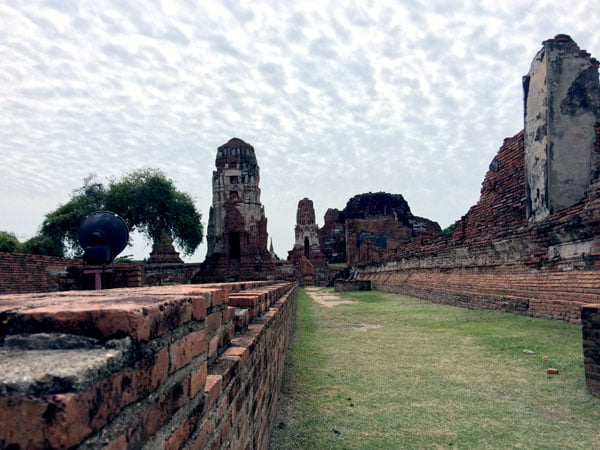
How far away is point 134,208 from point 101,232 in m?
25.8

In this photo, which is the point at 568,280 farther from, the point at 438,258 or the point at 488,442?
the point at 438,258

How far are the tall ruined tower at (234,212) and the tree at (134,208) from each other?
7.32 meters

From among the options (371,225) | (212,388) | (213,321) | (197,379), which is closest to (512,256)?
(213,321)

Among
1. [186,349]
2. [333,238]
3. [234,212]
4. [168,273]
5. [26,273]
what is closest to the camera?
[186,349]

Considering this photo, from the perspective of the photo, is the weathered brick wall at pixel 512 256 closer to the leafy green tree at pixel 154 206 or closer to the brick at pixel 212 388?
→ the brick at pixel 212 388

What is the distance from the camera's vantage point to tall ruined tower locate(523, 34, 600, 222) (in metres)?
9.05

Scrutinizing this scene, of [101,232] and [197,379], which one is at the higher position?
[101,232]

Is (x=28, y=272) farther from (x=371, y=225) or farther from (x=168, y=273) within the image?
(x=371, y=225)

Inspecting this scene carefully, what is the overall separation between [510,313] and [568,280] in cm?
152

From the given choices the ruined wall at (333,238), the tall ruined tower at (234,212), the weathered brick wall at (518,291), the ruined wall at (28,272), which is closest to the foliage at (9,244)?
the tall ruined tower at (234,212)

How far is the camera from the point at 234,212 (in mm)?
23797

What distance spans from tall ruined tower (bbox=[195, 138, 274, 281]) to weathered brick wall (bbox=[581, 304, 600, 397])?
2006cm

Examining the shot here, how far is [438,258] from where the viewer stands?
13.5 m

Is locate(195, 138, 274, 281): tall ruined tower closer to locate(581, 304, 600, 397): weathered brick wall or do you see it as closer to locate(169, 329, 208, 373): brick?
locate(581, 304, 600, 397): weathered brick wall
